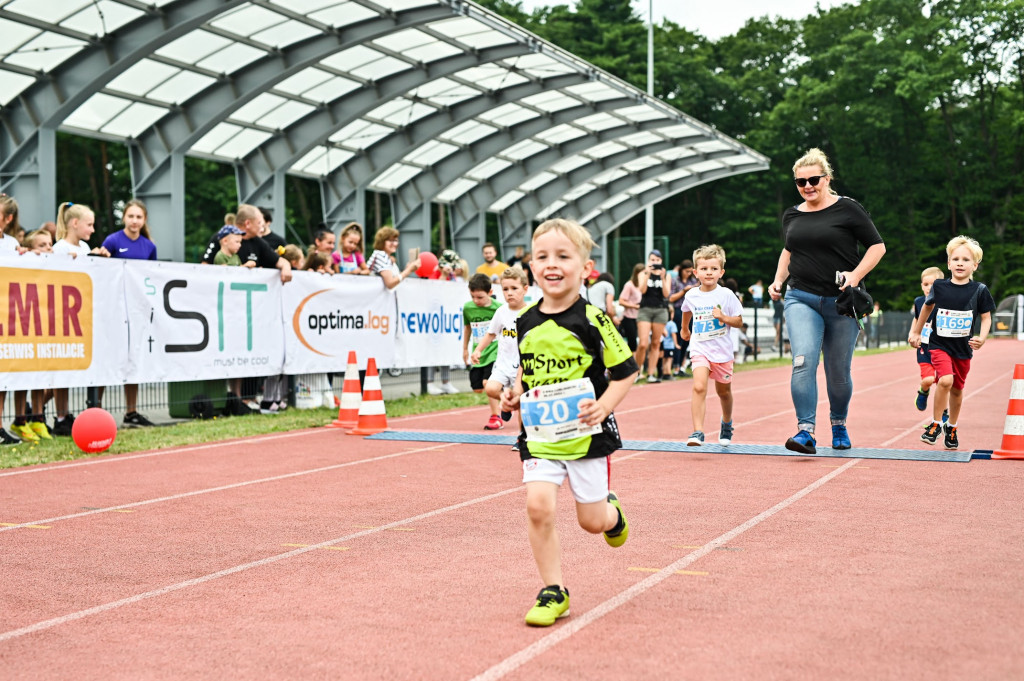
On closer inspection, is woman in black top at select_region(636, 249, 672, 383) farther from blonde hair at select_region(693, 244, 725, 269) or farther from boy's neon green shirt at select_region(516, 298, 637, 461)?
boy's neon green shirt at select_region(516, 298, 637, 461)

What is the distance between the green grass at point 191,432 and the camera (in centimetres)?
960

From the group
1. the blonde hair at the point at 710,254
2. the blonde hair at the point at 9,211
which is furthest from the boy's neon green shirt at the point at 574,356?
the blonde hair at the point at 9,211

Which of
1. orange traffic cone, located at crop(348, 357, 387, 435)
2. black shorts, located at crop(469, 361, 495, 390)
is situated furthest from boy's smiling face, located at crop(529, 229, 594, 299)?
orange traffic cone, located at crop(348, 357, 387, 435)

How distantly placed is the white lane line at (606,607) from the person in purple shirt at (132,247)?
24.5 feet

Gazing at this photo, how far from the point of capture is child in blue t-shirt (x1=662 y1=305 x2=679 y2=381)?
822 inches

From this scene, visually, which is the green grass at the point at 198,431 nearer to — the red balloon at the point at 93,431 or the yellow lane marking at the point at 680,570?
the red balloon at the point at 93,431

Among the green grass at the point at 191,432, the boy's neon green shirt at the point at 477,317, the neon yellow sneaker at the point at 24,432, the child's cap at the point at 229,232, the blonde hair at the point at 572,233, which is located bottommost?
the green grass at the point at 191,432

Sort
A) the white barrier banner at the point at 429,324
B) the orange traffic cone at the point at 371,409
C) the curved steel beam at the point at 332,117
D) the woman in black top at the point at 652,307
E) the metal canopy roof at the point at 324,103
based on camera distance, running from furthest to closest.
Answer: the curved steel beam at the point at 332,117
the woman in black top at the point at 652,307
the metal canopy roof at the point at 324,103
the white barrier banner at the point at 429,324
the orange traffic cone at the point at 371,409

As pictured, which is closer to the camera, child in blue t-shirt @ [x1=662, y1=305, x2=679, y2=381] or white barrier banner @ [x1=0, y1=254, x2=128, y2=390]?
white barrier banner @ [x1=0, y1=254, x2=128, y2=390]

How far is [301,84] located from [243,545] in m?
17.8

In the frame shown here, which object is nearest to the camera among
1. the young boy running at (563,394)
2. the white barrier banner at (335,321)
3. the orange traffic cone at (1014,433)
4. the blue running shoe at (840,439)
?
the young boy running at (563,394)

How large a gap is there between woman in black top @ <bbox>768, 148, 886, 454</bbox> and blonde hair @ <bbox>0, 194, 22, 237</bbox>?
276 inches

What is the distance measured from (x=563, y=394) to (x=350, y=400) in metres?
7.83

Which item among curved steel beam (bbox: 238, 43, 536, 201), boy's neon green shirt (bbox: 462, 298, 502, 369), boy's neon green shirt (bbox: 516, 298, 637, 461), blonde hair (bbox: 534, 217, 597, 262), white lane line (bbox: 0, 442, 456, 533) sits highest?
curved steel beam (bbox: 238, 43, 536, 201)
